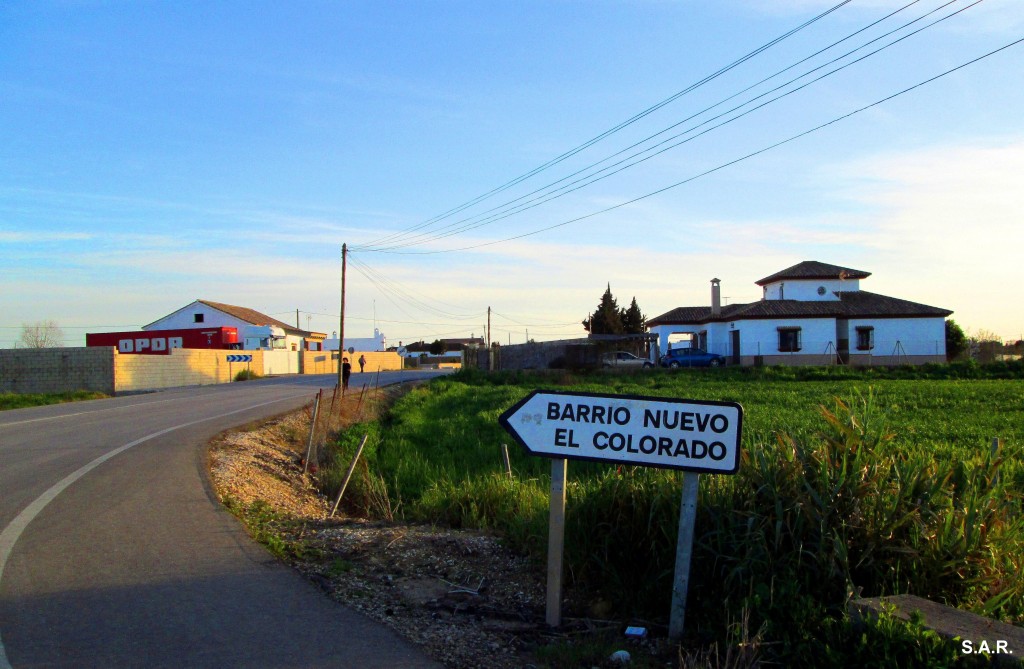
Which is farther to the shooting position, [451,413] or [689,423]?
[451,413]

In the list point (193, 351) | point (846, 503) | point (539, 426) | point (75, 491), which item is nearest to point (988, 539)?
point (846, 503)

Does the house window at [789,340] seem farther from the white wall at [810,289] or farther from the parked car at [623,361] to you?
the parked car at [623,361]

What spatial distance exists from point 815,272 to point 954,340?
1252 cm

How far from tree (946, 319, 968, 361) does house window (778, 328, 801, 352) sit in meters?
14.1

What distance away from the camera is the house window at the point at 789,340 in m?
47.8

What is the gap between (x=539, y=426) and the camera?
587cm

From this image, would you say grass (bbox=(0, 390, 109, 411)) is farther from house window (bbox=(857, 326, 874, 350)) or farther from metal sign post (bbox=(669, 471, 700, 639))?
house window (bbox=(857, 326, 874, 350))

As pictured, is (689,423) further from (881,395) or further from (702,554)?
(881,395)

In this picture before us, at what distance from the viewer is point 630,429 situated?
18.5 ft

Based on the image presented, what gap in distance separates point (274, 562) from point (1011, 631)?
5261 millimetres

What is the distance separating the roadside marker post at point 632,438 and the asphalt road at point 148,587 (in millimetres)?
1487

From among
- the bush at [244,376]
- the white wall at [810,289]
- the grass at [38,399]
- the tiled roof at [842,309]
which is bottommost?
the grass at [38,399]

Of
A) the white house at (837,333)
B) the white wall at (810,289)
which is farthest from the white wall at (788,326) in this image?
the white wall at (810,289)

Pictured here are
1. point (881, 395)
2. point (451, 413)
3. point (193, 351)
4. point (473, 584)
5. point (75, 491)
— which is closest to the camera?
point (473, 584)
